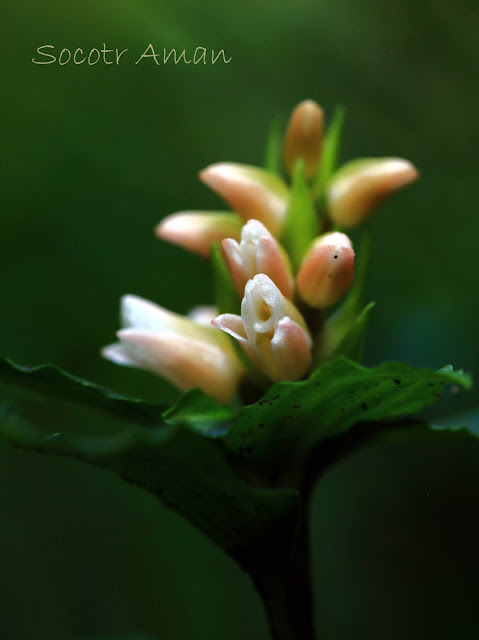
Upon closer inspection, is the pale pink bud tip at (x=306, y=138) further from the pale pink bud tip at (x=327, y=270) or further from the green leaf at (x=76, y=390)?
the green leaf at (x=76, y=390)

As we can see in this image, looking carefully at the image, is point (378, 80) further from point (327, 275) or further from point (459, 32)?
point (327, 275)

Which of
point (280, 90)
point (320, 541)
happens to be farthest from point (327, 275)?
point (280, 90)

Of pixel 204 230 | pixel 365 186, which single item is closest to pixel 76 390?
pixel 204 230

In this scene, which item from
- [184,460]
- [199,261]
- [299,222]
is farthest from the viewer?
[199,261]

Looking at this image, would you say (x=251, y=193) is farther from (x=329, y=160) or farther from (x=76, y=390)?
(x=76, y=390)

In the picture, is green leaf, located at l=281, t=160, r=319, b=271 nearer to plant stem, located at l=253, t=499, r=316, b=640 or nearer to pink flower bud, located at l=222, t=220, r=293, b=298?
pink flower bud, located at l=222, t=220, r=293, b=298

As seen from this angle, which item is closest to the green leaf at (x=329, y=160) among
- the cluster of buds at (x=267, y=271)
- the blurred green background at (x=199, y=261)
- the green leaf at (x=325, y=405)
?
the cluster of buds at (x=267, y=271)
